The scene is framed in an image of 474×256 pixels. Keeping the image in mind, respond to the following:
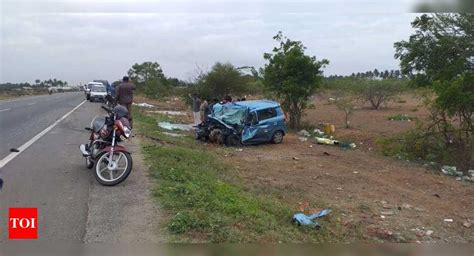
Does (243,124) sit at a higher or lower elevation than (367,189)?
higher

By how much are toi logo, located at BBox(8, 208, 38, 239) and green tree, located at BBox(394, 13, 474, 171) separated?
41.2 feet

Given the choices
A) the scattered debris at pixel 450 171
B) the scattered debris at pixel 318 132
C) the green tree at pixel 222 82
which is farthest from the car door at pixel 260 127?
the green tree at pixel 222 82

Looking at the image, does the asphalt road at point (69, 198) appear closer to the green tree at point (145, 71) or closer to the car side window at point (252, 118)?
the car side window at point (252, 118)

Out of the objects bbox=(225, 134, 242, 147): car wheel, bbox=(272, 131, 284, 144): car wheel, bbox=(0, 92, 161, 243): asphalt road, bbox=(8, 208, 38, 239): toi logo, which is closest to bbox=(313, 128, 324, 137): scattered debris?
bbox=(272, 131, 284, 144): car wheel

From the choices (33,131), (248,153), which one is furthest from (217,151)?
(33,131)

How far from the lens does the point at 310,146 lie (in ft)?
54.2

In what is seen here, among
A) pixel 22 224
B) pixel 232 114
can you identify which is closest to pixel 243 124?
pixel 232 114

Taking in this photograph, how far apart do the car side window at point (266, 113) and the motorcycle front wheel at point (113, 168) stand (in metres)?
9.56

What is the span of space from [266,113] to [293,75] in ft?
20.8

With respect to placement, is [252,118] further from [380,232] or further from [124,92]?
[380,232]

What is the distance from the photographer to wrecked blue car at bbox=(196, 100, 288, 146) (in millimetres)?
15375

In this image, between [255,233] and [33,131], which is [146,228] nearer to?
[255,233]

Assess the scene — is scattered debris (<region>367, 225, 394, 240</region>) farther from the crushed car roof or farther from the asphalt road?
the crushed car roof

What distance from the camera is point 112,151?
671cm
